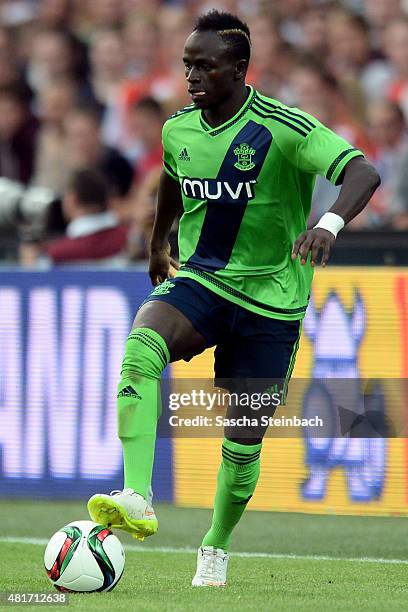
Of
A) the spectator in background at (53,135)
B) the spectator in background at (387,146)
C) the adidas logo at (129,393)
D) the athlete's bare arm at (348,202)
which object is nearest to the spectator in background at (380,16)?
the spectator in background at (387,146)

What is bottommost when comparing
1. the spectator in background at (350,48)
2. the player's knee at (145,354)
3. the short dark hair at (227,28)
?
the spectator in background at (350,48)

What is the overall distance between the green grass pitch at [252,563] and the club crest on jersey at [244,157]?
5.97 feet

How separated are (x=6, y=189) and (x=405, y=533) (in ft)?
15.9

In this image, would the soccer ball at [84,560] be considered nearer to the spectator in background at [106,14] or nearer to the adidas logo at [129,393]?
the adidas logo at [129,393]

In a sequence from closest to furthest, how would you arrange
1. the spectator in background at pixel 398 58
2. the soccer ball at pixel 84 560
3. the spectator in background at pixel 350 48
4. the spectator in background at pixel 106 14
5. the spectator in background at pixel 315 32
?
1. the soccer ball at pixel 84 560
2. the spectator in background at pixel 398 58
3. the spectator in background at pixel 350 48
4. the spectator in background at pixel 315 32
5. the spectator in background at pixel 106 14

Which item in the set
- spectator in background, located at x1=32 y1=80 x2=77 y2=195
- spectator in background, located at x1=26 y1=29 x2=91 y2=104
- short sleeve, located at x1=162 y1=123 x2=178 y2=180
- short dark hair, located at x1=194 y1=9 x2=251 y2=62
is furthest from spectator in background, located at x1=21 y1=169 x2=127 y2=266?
short dark hair, located at x1=194 y1=9 x2=251 y2=62

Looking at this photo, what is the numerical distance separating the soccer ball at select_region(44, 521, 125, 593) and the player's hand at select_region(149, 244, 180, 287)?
1452mm

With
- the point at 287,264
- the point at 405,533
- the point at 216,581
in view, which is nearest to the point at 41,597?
the point at 216,581

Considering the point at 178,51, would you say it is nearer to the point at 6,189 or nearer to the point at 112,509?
the point at 6,189

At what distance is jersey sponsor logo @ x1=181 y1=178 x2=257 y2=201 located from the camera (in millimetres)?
6105

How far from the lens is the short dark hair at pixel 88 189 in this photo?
11055mm

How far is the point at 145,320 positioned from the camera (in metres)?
5.95

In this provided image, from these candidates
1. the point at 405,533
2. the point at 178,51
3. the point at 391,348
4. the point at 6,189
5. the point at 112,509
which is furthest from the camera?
the point at 178,51

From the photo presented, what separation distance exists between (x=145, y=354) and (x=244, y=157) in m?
0.98
